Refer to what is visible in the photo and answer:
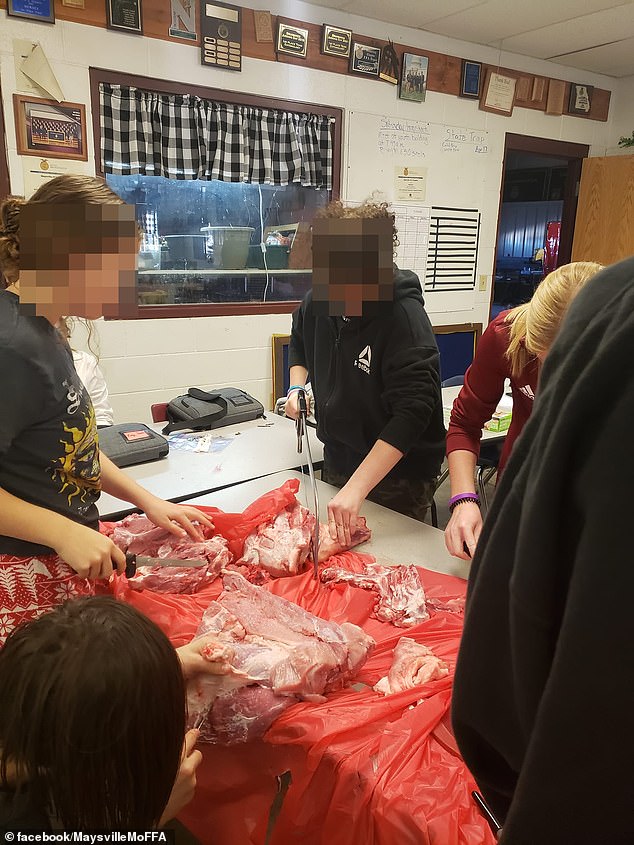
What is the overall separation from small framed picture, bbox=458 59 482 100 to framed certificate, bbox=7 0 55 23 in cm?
276

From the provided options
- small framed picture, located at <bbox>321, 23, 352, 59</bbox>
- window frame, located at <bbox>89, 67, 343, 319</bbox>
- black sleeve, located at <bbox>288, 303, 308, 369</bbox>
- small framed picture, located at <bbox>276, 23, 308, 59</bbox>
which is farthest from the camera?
small framed picture, located at <bbox>321, 23, 352, 59</bbox>

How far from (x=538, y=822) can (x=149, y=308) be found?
11.6 feet

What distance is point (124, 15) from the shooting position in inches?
126

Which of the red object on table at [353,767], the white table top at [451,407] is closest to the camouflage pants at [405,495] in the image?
the white table top at [451,407]

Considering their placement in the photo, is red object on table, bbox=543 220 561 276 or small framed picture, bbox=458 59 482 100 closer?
small framed picture, bbox=458 59 482 100

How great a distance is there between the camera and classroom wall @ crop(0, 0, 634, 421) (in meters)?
3.12

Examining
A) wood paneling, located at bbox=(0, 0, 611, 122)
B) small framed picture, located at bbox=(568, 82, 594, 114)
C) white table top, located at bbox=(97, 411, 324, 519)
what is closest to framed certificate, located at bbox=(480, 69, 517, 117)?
wood paneling, located at bbox=(0, 0, 611, 122)

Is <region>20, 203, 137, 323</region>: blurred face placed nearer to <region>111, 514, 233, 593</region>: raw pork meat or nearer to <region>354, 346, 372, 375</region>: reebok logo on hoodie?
<region>111, 514, 233, 593</region>: raw pork meat

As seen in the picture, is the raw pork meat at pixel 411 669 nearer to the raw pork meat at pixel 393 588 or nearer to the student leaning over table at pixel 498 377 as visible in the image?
the raw pork meat at pixel 393 588

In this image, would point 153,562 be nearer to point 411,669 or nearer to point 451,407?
point 411,669

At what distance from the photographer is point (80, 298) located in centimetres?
111

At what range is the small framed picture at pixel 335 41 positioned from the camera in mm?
3795

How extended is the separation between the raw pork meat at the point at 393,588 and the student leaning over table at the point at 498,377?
0.47 feet

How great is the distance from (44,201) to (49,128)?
2.47 metres
